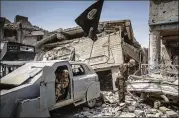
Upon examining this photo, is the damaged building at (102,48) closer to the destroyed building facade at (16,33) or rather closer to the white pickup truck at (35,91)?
the white pickup truck at (35,91)

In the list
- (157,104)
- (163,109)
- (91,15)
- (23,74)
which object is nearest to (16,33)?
(91,15)

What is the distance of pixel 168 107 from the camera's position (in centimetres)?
709

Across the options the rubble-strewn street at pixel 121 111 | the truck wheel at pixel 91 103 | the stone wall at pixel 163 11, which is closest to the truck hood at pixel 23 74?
the rubble-strewn street at pixel 121 111

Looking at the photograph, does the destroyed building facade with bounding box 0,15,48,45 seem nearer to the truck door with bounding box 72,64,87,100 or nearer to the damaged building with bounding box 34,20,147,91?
the damaged building with bounding box 34,20,147,91

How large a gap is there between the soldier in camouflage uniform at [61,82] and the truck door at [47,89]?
538 mm

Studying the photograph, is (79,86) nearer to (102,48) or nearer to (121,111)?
(121,111)

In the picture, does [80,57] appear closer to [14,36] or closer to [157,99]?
[157,99]

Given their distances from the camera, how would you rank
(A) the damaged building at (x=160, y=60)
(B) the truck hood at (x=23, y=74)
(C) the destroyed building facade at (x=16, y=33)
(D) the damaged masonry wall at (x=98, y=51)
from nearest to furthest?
1. (B) the truck hood at (x=23, y=74)
2. (A) the damaged building at (x=160, y=60)
3. (D) the damaged masonry wall at (x=98, y=51)
4. (C) the destroyed building facade at (x=16, y=33)

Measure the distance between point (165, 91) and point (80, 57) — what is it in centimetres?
764

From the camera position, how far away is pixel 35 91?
5027 mm

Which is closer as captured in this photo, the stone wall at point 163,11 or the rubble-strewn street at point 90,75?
the rubble-strewn street at point 90,75

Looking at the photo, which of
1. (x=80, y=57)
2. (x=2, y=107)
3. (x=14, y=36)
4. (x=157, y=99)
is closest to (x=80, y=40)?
(x=80, y=57)

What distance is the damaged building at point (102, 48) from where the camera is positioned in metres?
12.0

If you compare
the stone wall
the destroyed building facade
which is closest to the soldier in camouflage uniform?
the stone wall
